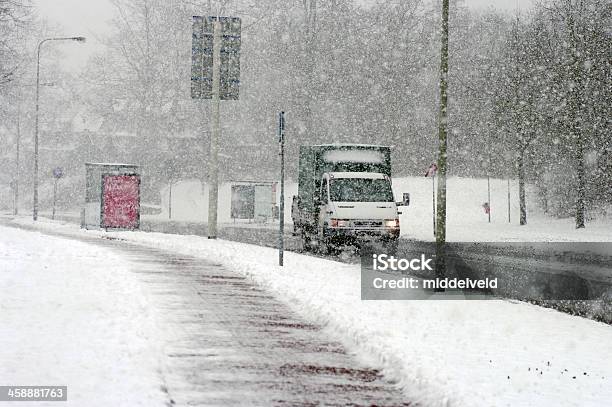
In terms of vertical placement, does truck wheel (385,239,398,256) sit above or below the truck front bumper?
below

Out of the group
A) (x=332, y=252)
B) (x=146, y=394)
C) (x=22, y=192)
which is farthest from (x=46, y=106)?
(x=146, y=394)

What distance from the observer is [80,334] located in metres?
9.02

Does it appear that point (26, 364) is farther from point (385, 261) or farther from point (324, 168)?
point (324, 168)

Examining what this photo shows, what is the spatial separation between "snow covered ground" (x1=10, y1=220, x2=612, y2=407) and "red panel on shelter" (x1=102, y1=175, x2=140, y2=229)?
18.9m

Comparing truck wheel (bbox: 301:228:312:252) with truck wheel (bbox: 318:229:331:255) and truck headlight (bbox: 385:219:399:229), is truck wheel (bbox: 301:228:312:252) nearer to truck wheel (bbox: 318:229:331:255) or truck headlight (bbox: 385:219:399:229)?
truck wheel (bbox: 318:229:331:255)

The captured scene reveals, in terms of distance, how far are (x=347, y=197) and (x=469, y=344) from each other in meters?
14.8

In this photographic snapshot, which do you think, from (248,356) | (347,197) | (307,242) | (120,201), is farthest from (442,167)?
(120,201)

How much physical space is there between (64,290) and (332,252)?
13042 mm

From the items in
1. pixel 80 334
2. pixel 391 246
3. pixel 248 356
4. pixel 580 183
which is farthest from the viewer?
pixel 580 183

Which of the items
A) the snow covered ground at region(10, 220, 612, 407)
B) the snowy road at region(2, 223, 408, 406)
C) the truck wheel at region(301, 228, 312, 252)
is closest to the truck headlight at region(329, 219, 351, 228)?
the truck wheel at region(301, 228, 312, 252)

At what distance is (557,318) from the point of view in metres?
11.6

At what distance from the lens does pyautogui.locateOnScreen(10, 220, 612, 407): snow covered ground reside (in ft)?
23.0

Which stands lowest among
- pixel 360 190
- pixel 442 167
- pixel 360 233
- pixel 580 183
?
pixel 360 233

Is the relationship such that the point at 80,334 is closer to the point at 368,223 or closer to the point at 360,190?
the point at 368,223
